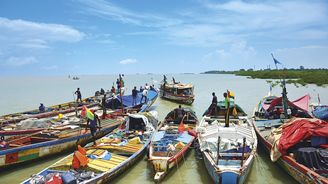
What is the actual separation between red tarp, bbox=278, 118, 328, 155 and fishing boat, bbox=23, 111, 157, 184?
18.2ft

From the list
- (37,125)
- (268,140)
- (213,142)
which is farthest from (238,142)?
(37,125)

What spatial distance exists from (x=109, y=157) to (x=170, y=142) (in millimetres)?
2898

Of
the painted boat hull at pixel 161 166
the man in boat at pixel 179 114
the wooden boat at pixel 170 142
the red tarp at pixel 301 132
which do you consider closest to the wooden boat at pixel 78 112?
the man in boat at pixel 179 114

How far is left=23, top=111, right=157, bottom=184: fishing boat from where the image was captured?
8.91 meters

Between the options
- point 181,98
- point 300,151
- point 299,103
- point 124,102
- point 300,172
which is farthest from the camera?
point 181,98

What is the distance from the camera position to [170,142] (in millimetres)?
12594

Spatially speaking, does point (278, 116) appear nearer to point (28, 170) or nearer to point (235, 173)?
point (235, 173)

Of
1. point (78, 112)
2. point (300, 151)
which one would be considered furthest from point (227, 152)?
point (78, 112)

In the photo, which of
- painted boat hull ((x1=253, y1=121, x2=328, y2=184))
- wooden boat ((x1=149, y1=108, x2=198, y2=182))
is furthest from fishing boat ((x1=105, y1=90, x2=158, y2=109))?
painted boat hull ((x1=253, y1=121, x2=328, y2=184))

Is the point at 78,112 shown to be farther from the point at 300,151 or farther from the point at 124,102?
the point at 300,151

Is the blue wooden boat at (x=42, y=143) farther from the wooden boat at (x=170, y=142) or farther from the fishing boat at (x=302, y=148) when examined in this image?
the fishing boat at (x=302, y=148)

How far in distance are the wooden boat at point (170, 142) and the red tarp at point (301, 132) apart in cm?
385

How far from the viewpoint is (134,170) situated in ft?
38.1

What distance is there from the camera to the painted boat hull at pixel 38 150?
35.7 feet
